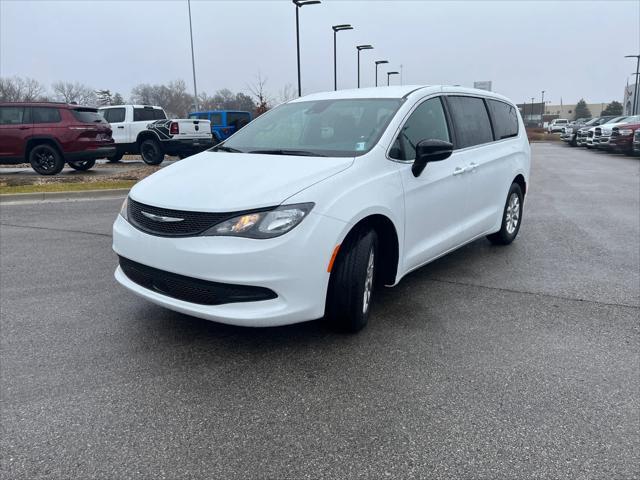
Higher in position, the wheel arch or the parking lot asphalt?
the wheel arch

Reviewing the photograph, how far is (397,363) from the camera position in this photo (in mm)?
3338

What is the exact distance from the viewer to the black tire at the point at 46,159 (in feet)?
42.5

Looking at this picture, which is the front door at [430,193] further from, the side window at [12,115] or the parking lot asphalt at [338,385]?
the side window at [12,115]

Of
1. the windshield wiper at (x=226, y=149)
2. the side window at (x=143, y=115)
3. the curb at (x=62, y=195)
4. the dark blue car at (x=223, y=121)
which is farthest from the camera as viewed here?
the dark blue car at (x=223, y=121)

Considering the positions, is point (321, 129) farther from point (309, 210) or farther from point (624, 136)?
point (624, 136)

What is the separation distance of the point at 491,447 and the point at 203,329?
214cm

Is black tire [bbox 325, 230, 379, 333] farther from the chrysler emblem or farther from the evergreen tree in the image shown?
the evergreen tree

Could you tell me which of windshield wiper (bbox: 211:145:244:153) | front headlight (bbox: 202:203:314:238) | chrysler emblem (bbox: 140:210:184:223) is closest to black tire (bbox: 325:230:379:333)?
front headlight (bbox: 202:203:314:238)

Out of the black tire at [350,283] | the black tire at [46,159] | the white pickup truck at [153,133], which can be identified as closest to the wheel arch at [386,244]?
the black tire at [350,283]

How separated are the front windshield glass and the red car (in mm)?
22373

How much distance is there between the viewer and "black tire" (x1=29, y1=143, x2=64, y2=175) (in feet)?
42.5

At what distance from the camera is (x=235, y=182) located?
11.2ft

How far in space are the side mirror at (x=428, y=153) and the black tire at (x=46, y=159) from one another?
11565 millimetres

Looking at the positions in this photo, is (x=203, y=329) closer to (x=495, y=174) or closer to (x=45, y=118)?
(x=495, y=174)
